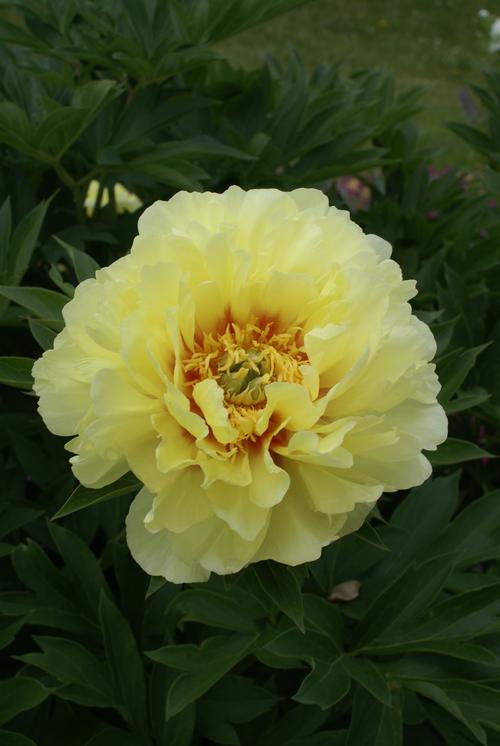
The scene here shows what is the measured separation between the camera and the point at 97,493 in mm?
795

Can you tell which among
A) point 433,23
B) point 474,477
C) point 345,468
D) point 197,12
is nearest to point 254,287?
point 345,468

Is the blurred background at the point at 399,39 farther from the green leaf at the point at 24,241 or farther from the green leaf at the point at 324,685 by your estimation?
the green leaf at the point at 324,685

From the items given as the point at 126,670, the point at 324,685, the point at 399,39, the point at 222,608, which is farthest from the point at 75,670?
the point at 399,39

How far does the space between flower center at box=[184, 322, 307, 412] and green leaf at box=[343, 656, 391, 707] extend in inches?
13.4

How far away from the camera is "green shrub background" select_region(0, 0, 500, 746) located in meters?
0.95

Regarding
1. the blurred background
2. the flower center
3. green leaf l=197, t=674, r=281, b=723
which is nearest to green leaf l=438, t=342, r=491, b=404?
the flower center

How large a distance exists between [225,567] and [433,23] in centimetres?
819

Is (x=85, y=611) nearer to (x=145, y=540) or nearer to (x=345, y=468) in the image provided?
(x=145, y=540)

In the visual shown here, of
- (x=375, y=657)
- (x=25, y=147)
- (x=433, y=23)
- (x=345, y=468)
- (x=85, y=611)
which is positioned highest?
(x=345, y=468)

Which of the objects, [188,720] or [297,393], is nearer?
[297,393]

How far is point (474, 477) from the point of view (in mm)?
1433

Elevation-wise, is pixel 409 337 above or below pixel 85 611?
above

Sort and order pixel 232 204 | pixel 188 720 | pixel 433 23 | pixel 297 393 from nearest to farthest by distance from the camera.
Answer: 1. pixel 297 393
2. pixel 232 204
3. pixel 188 720
4. pixel 433 23

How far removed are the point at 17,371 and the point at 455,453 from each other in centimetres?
48
